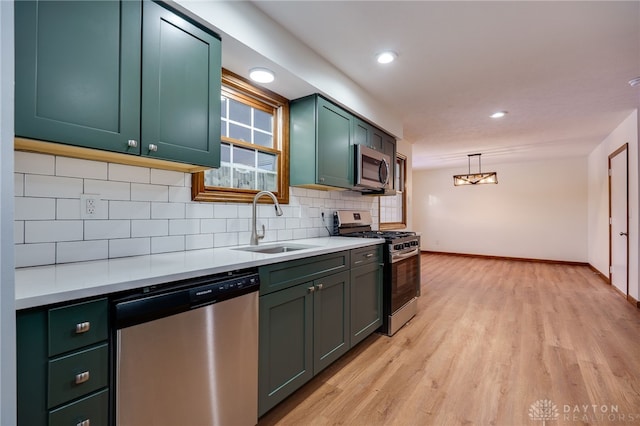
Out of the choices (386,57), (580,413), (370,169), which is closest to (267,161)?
(370,169)

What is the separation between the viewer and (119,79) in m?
1.31

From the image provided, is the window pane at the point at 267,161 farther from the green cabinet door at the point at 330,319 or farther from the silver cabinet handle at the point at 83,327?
the silver cabinet handle at the point at 83,327

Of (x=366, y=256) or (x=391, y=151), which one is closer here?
(x=366, y=256)

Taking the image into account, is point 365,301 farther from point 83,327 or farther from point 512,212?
point 512,212

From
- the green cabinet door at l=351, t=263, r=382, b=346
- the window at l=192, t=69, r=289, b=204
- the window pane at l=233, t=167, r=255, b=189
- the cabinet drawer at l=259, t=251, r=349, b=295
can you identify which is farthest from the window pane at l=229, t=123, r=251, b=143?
the green cabinet door at l=351, t=263, r=382, b=346

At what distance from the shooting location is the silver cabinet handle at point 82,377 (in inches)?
38.2

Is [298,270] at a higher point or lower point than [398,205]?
lower

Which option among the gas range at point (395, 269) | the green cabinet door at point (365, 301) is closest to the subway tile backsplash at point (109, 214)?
the green cabinet door at point (365, 301)

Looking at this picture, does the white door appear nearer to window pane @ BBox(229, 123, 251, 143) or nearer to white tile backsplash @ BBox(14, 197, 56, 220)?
window pane @ BBox(229, 123, 251, 143)

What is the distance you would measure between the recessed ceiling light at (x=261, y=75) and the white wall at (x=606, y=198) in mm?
4604

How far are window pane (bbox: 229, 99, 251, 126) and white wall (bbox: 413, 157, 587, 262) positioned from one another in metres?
7.19

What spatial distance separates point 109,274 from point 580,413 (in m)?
2.66

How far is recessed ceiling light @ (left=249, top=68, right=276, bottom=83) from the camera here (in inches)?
84.9

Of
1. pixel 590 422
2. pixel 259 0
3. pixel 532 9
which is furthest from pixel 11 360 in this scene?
pixel 532 9
